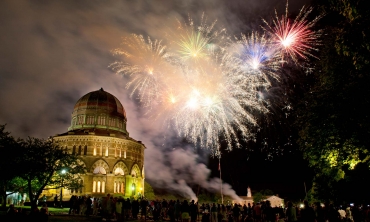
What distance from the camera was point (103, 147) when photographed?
53594 mm

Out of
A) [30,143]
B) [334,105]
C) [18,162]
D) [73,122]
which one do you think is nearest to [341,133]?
[334,105]

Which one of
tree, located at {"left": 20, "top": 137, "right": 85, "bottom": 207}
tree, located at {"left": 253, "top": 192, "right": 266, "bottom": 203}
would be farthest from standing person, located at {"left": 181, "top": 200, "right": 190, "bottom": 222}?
tree, located at {"left": 253, "top": 192, "right": 266, "bottom": 203}

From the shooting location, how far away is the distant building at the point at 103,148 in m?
51.3

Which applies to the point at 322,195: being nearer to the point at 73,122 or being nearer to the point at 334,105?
the point at 334,105

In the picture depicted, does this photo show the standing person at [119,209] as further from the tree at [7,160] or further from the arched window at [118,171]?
the arched window at [118,171]

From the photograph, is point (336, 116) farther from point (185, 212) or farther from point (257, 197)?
point (257, 197)

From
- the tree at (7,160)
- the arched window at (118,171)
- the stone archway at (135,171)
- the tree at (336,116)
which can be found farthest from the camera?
the stone archway at (135,171)

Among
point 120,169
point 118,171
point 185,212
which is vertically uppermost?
point 120,169

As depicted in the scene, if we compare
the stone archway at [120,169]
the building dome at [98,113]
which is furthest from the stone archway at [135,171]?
the building dome at [98,113]

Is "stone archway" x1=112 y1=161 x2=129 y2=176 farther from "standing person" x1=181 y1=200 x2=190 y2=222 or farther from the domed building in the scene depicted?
"standing person" x1=181 y1=200 x2=190 y2=222

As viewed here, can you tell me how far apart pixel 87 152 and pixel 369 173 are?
43.5 metres

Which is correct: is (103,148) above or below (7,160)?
above

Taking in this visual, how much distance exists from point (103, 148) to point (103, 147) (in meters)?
0.18

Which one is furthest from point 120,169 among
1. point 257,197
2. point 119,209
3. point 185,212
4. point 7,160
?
point 257,197
